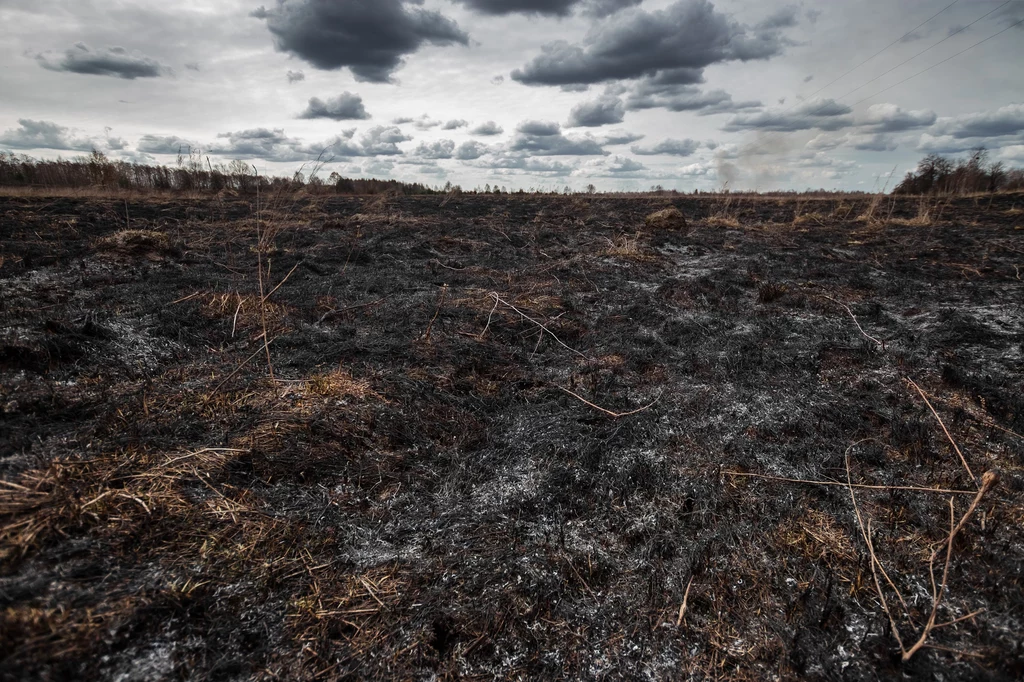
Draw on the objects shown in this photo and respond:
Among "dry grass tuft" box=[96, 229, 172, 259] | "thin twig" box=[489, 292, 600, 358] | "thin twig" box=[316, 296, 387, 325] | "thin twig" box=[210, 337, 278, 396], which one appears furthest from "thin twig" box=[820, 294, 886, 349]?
"dry grass tuft" box=[96, 229, 172, 259]

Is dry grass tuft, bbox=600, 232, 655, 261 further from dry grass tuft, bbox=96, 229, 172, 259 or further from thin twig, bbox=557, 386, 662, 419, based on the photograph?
dry grass tuft, bbox=96, 229, 172, 259

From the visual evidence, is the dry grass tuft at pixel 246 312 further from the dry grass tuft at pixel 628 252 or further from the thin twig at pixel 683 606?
the dry grass tuft at pixel 628 252

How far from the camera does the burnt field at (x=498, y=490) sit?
137 centimetres

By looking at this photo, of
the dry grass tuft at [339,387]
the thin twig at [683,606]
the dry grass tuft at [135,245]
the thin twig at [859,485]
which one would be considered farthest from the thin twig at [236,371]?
the dry grass tuft at [135,245]

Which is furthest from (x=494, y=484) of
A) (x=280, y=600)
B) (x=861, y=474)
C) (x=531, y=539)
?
(x=861, y=474)

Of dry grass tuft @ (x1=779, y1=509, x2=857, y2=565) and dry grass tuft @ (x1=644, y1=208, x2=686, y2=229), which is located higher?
dry grass tuft @ (x1=644, y1=208, x2=686, y2=229)

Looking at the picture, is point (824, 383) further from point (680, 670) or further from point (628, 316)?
point (680, 670)

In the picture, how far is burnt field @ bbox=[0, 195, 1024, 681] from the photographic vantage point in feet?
4.48

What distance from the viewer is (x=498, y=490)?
2111 mm

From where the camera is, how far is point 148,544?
1.53m

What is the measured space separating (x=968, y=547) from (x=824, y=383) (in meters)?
1.65

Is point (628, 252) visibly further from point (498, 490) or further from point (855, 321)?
point (498, 490)

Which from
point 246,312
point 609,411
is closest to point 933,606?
point 609,411

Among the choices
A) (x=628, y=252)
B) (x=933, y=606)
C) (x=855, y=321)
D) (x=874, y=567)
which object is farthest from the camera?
(x=628, y=252)
